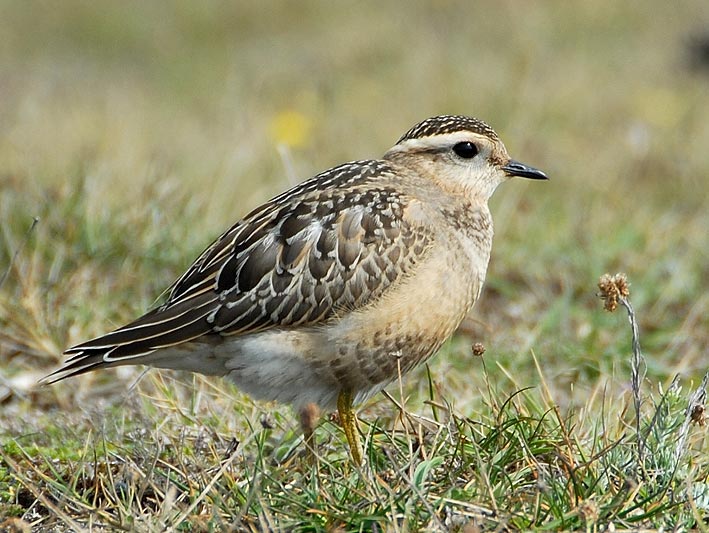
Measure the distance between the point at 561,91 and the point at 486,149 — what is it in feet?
22.1

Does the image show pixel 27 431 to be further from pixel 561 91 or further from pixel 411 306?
pixel 561 91

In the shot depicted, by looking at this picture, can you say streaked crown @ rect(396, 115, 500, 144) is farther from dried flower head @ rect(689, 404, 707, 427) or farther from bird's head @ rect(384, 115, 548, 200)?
dried flower head @ rect(689, 404, 707, 427)

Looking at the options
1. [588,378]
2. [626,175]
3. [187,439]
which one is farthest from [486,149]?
[626,175]

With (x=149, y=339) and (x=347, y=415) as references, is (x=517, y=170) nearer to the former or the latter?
(x=347, y=415)

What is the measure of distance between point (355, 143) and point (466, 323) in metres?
3.78

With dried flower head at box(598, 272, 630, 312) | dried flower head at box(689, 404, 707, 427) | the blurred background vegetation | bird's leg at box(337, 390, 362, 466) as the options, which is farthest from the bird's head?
dried flower head at box(689, 404, 707, 427)

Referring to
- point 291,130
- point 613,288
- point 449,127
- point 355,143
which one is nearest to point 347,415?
point 613,288

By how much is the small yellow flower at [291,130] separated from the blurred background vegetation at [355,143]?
0.07m

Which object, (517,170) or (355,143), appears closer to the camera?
(517,170)

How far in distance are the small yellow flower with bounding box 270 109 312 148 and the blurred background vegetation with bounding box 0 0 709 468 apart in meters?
0.07

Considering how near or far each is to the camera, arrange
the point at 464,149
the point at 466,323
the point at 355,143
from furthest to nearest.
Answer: the point at 355,143 → the point at 466,323 → the point at 464,149

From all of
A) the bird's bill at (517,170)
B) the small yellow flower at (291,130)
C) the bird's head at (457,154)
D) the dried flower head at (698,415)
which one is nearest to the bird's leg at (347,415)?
the bird's head at (457,154)

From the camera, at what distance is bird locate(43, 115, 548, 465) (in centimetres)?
479

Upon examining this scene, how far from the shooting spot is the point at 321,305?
15.8 feet
